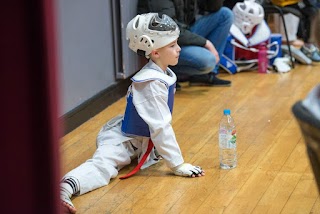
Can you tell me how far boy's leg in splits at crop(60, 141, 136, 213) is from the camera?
287 cm

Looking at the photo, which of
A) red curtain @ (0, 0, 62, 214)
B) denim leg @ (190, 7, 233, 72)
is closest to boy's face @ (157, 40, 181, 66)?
denim leg @ (190, 7, 233, 72)

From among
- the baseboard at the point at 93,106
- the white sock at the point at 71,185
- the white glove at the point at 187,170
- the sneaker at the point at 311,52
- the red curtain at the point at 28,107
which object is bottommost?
the sneaker at the point at 311,52

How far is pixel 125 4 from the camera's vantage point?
172 inches

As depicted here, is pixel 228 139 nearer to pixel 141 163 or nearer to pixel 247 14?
pixel 141 163

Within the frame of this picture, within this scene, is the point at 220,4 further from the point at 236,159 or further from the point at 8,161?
the point at 8,161

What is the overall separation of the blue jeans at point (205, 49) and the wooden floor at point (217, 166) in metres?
0.18

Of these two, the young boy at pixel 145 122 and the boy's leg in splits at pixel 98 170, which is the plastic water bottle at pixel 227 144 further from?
the boy's leg in splits at pixel 98 170

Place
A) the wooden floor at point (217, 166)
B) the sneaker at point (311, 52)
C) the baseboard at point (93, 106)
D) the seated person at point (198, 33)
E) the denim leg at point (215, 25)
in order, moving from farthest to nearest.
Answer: the sneaker at point (311, 52) → the denim leg at point (215, 25) → the seated person at point (198, 33) → the baseboard at point (93, 106) → the wooden floor at point (217, 166)

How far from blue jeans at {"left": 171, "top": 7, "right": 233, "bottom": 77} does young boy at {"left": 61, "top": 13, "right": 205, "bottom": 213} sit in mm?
1283

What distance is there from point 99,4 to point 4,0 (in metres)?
3.35

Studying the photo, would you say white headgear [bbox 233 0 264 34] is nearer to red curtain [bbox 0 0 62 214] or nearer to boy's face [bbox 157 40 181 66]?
boy's face [bbox 157 40 181 66]

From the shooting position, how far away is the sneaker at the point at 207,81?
4.86 metres

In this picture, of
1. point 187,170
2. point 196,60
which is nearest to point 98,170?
point 187,170

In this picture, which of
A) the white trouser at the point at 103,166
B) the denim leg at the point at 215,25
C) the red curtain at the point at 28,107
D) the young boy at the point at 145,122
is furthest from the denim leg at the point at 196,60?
the red curtain at the point at 28,107
